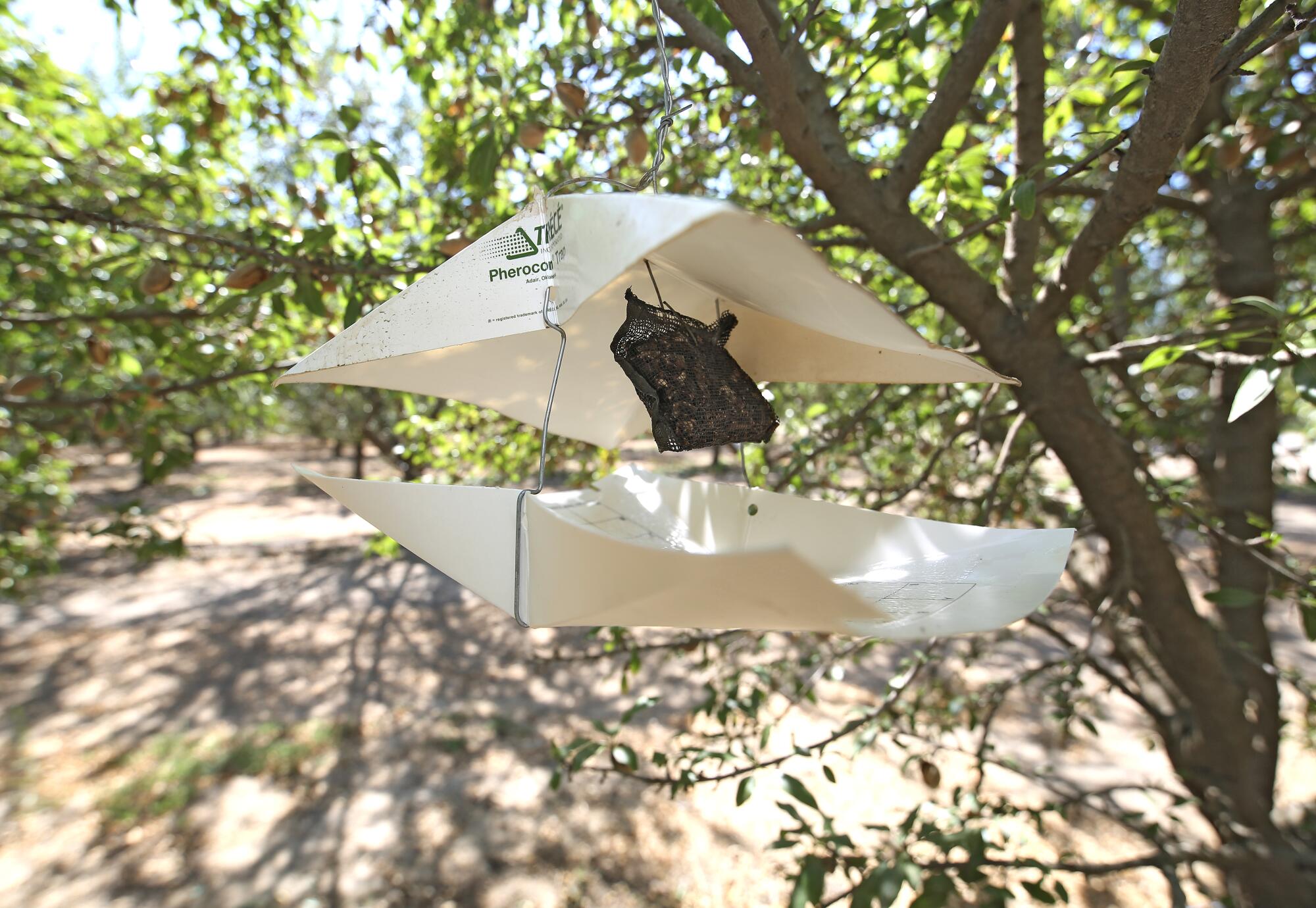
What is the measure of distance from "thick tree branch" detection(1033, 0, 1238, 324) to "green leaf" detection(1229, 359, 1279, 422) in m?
0.35

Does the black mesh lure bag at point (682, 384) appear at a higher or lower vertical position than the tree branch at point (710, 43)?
lower

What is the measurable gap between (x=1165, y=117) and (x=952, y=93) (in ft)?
1.89

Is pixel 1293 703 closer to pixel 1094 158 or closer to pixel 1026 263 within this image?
pixel 1026 263

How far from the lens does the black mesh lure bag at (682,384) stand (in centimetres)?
110

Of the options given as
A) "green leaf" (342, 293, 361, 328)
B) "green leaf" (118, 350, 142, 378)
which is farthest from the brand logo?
"green leaf" (118, 350, 142, 378)

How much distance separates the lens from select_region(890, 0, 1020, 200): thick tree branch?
1528mm

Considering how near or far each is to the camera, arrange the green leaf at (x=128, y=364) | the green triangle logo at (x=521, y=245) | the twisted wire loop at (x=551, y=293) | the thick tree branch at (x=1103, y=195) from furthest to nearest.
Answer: the green leaf at (x=128, y=364), the thick tree branch at (x=1103, y=195), the green triangle logo at (x=521, y=245), the twisted wire loop at (x=551, y=293)

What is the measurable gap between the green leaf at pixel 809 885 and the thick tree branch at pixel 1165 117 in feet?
4.95

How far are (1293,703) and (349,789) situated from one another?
5.92m

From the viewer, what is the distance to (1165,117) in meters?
1.13

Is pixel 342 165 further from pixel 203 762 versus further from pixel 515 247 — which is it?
pixel 203 762

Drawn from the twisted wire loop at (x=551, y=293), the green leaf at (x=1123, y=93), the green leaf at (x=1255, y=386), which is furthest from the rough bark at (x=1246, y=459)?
the twisted wire loop at (x=551, y=293)

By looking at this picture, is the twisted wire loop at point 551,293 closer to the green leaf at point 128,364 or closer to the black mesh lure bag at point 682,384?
the black mesh lure bag at point 682,384

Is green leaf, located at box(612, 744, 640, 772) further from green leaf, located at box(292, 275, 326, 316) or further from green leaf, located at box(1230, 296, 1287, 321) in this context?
green leaf, located at box(1230, 296, 1287, 321)
